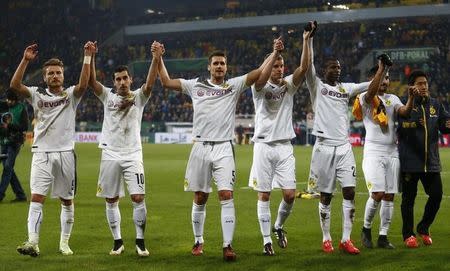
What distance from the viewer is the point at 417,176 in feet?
30.8

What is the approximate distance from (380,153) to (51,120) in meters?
4.24

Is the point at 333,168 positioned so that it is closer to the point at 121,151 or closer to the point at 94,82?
the point at 121,151

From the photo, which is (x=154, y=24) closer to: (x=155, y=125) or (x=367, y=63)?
(x=155, y=125)

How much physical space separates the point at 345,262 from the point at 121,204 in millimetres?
6795

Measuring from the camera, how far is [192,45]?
60656mm

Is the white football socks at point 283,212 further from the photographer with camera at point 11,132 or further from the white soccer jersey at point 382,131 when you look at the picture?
the photographer with camera at point 11,132

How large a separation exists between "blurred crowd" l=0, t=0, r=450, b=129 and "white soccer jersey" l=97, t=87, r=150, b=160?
1519 inches

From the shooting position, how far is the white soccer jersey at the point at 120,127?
8.67 metres

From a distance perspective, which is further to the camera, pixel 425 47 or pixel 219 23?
pixel 219 23

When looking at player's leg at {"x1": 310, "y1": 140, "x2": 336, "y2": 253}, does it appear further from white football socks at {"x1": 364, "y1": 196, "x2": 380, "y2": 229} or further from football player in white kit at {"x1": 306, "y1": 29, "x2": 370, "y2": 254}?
white football socks at {"x1": 364, "y1": 196, "x2": 380, "y2": 229}

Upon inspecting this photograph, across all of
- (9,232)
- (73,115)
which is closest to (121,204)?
(9,232)

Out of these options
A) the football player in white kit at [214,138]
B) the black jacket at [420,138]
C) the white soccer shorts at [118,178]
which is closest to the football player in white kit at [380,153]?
the black jacket at [420,138]

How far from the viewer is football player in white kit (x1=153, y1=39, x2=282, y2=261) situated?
8422mm

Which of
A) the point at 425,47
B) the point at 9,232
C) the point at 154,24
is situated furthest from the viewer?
the point at 154,24
